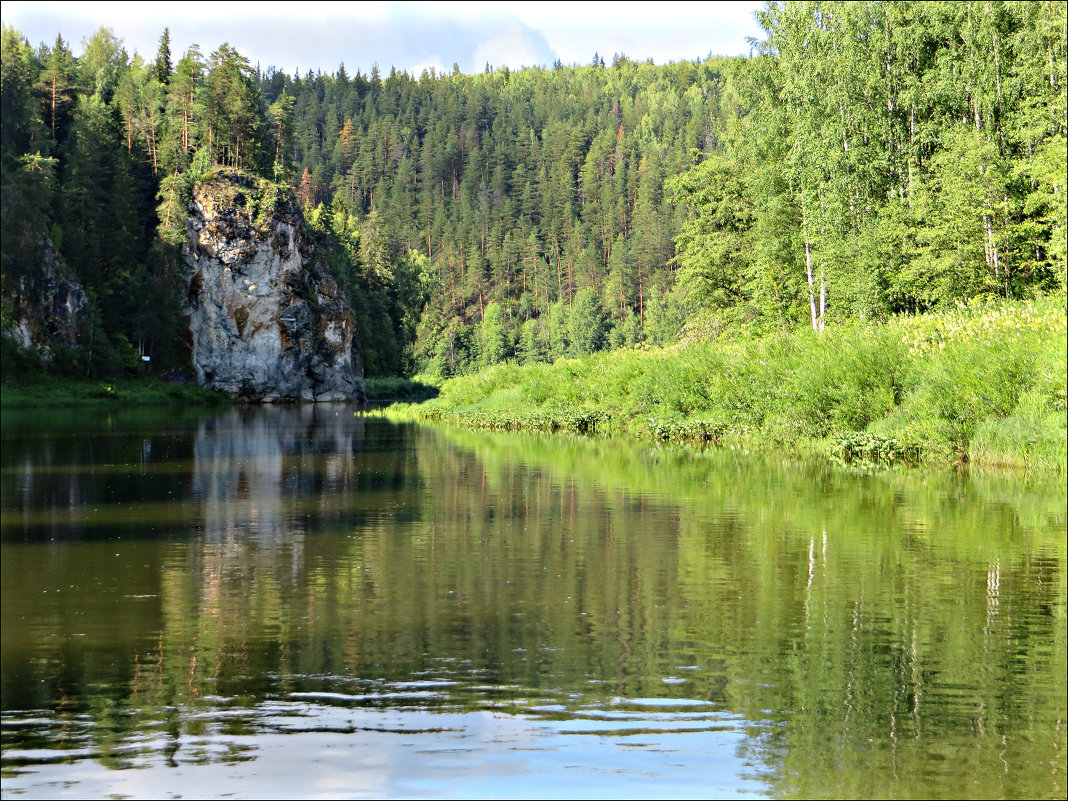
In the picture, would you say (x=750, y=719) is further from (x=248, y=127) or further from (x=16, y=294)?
(x=248, y=127)

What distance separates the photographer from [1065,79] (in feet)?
129

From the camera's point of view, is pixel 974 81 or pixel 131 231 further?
pixel 131 231

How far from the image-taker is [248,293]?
105625 mm

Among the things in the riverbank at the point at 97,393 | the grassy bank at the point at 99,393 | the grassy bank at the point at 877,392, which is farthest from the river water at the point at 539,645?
the grassy bank at the point at 99,393

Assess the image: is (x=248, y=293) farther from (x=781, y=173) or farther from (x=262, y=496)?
(x=262, y=496)

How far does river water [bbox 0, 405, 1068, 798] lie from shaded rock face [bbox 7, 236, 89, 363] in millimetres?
67615

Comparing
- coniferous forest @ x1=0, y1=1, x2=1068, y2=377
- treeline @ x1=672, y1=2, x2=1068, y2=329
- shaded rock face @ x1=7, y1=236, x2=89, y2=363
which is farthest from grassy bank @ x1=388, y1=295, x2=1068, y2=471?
shaded rock face @ x1=7, y1=236, x2=89, y2=363

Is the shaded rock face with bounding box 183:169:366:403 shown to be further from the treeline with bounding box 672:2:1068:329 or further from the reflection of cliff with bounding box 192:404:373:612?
the treeline with bounding box 672:2:1068:329

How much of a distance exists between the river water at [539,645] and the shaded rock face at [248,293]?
273 ft

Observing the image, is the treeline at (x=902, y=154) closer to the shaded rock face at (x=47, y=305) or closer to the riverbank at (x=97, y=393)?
the riverbank at (x=97, y=393)

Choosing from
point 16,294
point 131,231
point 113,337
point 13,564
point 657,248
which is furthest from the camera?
point 657,248

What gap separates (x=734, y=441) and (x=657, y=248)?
443ft

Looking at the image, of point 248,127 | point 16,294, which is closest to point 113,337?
point 16,294

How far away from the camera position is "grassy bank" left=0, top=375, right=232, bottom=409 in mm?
73562
